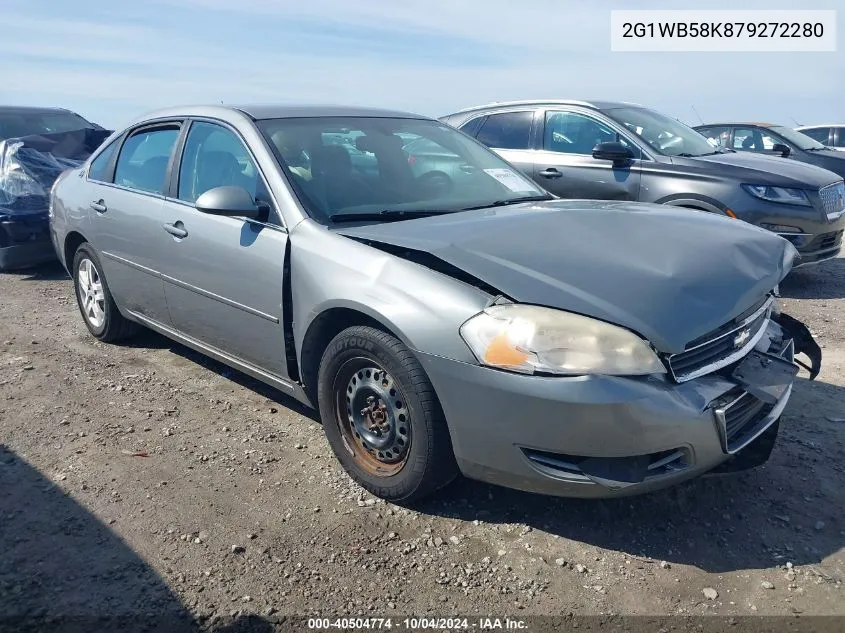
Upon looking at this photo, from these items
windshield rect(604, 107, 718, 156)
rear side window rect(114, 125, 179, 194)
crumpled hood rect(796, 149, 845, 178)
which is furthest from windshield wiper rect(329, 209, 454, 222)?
crumpled hood rect(796, 149, 845, 178)

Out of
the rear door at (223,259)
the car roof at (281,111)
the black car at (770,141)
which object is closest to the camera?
the rear door at (223,259)

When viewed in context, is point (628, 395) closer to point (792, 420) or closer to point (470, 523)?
point (470, 523)

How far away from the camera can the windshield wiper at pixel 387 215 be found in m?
3.33

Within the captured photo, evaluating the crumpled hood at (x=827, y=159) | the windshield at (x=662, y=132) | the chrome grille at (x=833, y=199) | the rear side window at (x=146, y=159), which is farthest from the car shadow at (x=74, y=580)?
the crumpled hood at (x=827, y=159)

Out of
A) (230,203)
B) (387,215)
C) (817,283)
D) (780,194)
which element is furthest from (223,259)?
(817,283)

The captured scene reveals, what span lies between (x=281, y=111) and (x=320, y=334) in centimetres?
142

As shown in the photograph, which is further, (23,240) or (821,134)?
(821,134)

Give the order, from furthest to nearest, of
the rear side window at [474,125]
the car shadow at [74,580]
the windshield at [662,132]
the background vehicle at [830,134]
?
the background vehicle at [830,134] < the rear side window at [474,125] < the windshield at [662,132] < the car shadow at [74,580]

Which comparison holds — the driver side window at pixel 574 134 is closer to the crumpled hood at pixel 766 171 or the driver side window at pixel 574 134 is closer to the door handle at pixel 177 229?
→ the crumpled hood at pixel 766 171

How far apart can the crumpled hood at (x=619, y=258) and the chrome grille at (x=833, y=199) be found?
359 centimetres

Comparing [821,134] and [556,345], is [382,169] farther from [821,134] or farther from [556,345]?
[821,134]

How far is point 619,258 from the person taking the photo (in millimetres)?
2850

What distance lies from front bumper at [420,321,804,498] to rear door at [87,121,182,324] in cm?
227

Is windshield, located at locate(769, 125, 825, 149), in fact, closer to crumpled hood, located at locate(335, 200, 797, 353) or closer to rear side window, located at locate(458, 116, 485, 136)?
rear side window, located at locate(458, 116, 485, 136)
